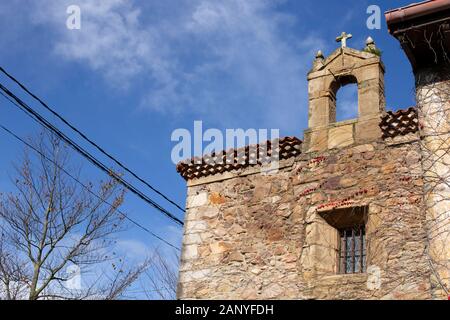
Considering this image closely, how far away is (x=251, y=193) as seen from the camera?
8.89 metres

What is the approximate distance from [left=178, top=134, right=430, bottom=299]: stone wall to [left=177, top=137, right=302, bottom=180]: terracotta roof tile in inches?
4.3

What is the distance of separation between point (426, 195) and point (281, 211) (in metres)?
1.92

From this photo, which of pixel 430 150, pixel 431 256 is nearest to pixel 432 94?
pixel 430 150

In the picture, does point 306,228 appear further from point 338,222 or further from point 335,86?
point 335,86

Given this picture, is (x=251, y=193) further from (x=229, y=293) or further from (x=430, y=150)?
(x=430, y=150)

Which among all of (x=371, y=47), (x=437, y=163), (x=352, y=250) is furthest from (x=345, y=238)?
(x=371, y=47)

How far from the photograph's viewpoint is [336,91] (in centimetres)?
908

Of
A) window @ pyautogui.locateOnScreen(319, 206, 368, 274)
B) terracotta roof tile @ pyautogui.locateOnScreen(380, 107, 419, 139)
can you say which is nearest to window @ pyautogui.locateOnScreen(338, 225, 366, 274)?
window @ pyautogui.locateOnScreen(319, 206, 368, 274)

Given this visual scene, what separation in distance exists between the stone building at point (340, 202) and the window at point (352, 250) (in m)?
0.01

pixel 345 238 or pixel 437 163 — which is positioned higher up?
pixel 437 163

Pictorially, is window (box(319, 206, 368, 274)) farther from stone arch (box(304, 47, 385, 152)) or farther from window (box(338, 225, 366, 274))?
stone arch (box(304, 47, 385, 152))

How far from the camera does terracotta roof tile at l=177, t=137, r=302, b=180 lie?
8781mm

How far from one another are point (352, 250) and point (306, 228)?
631mm
